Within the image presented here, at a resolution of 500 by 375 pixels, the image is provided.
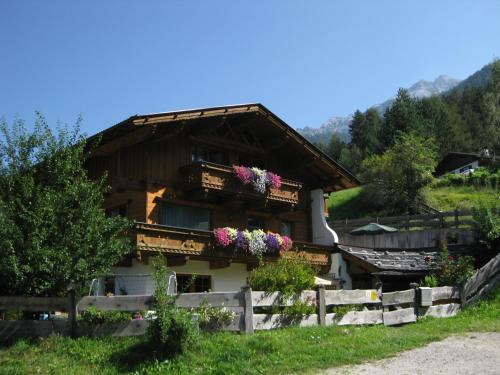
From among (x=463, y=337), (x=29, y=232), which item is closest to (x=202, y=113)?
(x=29, y=232)

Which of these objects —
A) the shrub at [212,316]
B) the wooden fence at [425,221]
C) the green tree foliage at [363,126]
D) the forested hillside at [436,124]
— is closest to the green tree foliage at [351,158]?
the forested hillside at [436,124]

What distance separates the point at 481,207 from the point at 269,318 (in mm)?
16322

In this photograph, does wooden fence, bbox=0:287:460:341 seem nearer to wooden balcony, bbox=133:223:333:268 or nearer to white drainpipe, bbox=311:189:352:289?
wooden balcony, bbox=133:223:333:268

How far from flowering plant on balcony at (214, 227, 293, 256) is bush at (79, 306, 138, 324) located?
27.8 feet

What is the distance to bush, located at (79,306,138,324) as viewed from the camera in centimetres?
1238

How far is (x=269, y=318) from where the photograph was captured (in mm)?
13211

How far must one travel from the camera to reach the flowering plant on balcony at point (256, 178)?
74.5 feet

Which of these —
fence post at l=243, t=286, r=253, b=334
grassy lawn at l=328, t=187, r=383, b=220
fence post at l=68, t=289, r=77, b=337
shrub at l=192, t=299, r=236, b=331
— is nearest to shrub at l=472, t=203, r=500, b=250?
fence post at l=243, t=286, r=253, b=334

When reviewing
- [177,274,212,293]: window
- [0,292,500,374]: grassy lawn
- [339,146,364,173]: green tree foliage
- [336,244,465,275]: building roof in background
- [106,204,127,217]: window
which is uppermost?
[339,146,364,173]: green tree foliage

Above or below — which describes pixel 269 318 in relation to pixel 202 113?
below

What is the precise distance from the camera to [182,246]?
1972 centimetres

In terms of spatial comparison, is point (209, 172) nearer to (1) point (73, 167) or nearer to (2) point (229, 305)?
(1) point (73, 167)

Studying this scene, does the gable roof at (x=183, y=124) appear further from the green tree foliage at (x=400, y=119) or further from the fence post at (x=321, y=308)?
the green tree foliage at (x=400, y=119)

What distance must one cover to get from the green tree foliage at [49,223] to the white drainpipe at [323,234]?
1257cm
